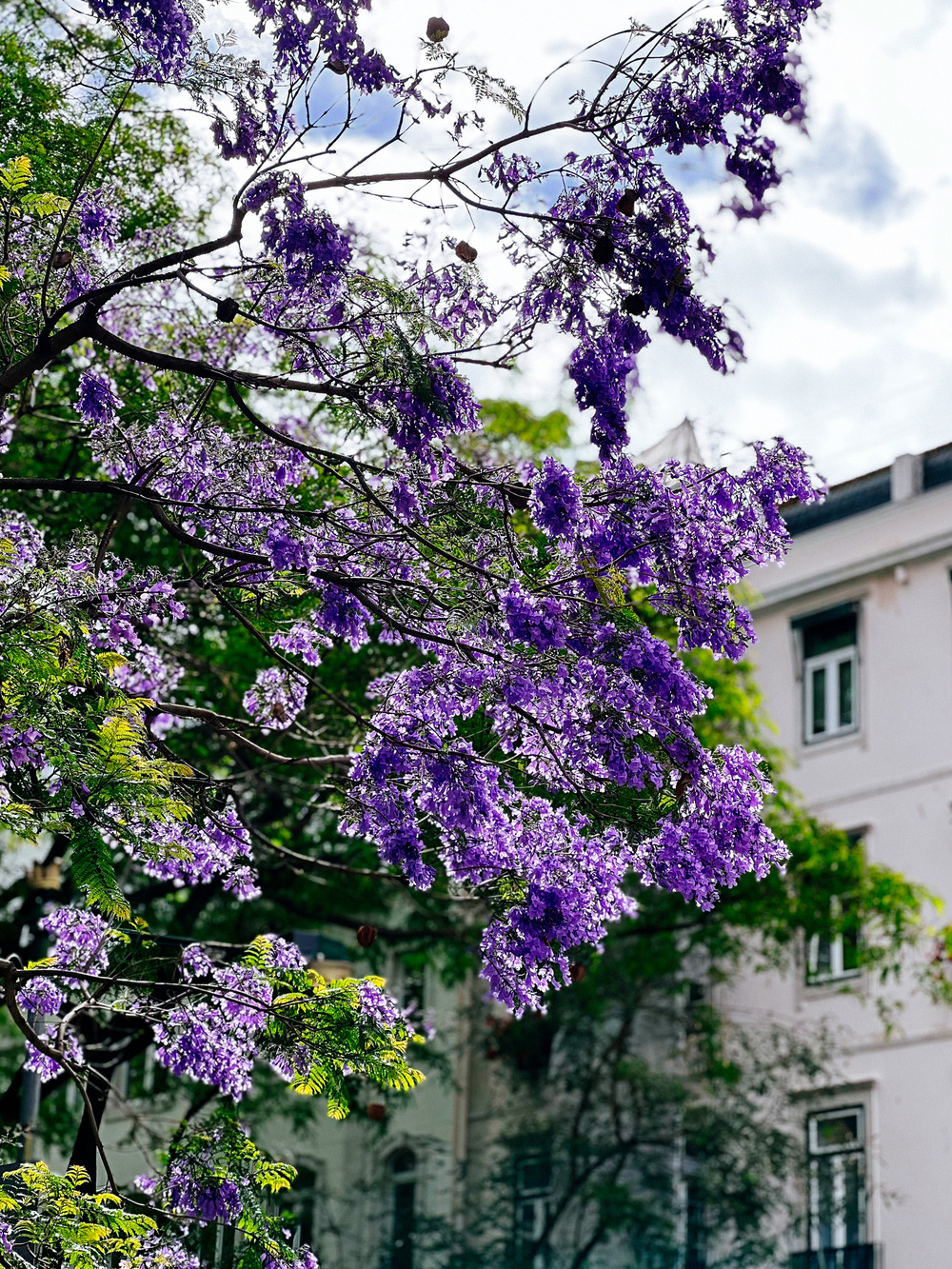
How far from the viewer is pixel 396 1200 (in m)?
24.8

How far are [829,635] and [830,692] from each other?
2.45 ft

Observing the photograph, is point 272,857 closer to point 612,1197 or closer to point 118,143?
point 118,143

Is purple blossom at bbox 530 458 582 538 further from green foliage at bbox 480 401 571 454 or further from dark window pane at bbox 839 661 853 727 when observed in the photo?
dark window pane at bbox 839 661 853 727

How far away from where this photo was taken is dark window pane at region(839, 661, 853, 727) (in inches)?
→ 901


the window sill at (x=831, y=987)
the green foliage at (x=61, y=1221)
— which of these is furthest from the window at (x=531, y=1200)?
the green foliage at (x=61, y=1221)

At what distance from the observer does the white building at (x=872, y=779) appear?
1981 centimetres

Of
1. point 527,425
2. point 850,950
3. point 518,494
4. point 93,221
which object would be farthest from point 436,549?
point 850,950

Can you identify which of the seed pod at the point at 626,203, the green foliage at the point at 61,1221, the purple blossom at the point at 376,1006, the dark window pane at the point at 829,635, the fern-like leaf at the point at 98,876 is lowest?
the green foliage at the point at 61,1221

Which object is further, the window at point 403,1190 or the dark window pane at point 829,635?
the window at point 403,1190

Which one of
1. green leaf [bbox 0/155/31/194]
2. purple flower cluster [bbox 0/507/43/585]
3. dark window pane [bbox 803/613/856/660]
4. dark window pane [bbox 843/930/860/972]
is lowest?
purple flower cluster [bbox 0/507/43/585]

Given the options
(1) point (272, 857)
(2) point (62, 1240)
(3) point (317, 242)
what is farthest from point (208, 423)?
(1) point (272, 857)

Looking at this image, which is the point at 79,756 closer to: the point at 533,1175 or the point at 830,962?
the point at 830,962

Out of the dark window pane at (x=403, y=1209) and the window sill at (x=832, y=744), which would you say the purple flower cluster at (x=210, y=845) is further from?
the window sill at (x=832, y=744)

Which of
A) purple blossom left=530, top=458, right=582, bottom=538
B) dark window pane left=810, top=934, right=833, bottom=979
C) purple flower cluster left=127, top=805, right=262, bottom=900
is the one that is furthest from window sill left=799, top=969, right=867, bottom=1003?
Answer: purple blossom left=530, top=458, right=582, bottom=538
